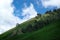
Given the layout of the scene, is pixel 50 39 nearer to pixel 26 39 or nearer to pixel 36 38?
pixel 36 38

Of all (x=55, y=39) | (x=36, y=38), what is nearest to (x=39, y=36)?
(x=36, y=38)

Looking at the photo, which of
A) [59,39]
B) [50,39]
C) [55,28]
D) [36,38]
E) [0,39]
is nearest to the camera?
[59,39]

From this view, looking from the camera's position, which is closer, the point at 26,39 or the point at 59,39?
the point at 59,39

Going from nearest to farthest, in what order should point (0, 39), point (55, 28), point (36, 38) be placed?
point (36, 38) → point (55, 28) → point (0, 39)

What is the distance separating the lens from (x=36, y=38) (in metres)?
116

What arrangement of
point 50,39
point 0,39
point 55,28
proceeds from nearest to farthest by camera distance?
point 50,39
point 55,28
point 0,39

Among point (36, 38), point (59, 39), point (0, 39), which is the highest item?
point (0, 39)

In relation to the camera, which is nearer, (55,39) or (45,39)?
(55,39)

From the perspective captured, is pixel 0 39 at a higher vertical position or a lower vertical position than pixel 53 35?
higher

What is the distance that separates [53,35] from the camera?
110000 millimetres

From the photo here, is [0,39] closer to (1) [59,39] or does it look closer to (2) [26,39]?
(2) [26,39]

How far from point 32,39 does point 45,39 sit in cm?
1218

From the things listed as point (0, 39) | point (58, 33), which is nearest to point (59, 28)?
point (58, 33)

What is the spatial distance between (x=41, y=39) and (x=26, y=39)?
14.3m
